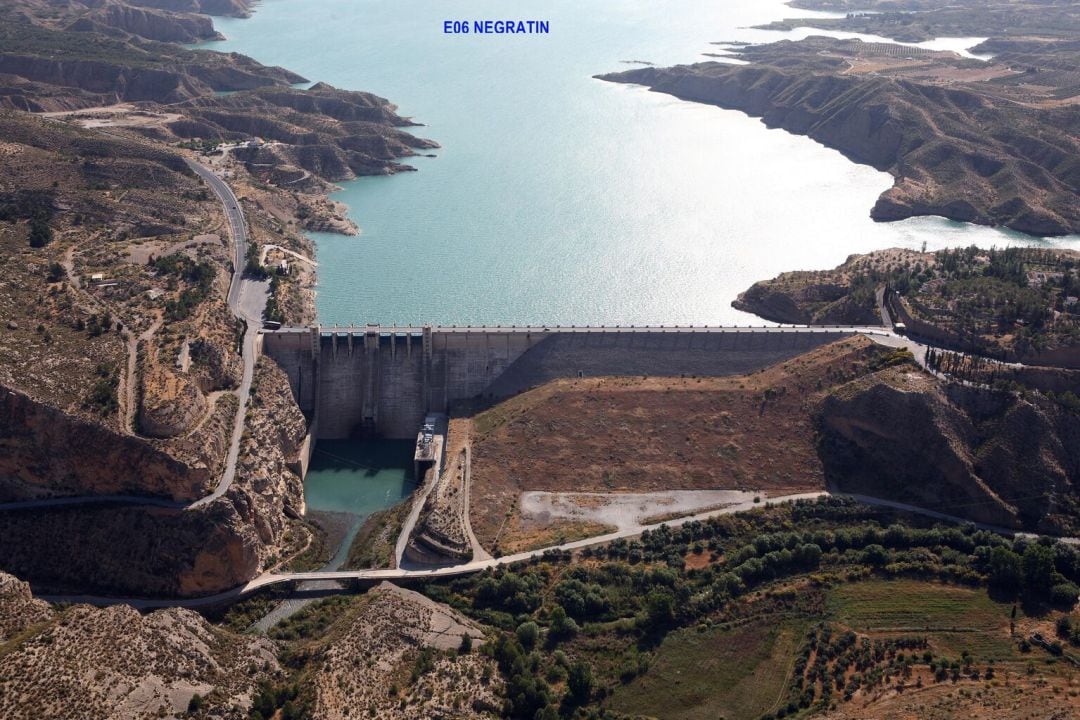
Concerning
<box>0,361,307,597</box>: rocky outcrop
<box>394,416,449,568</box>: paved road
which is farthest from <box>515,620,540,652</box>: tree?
<box>0,361,307,597</box>: rocky outcrop

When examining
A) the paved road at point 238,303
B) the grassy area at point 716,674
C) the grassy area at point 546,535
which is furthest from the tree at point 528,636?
the paved road at point 238,303

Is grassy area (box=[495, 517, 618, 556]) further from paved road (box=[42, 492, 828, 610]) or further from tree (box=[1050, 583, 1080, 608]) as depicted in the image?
tree (box=[1050, 583, 1080, 608])

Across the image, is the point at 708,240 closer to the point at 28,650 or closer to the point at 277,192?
the point at 277,192

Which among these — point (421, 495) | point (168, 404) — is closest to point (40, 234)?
point (168, 404)

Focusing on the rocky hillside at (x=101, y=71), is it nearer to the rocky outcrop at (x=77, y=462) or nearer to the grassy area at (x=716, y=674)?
the rocky outcrop at (x=77, y=462)

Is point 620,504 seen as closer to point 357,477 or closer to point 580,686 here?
point 580,686
